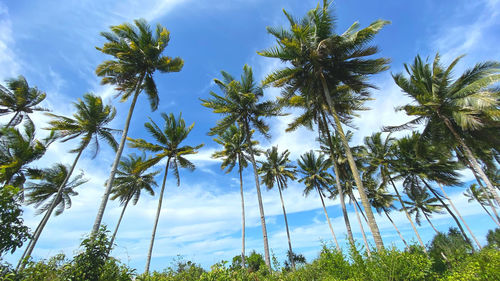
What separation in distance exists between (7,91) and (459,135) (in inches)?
1171

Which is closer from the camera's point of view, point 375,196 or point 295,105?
point 295,105

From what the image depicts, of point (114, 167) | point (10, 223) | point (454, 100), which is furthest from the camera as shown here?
point (454, 100)

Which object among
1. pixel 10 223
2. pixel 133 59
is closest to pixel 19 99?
pixel 133 59

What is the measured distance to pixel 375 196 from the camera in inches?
1089

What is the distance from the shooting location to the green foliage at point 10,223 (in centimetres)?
450

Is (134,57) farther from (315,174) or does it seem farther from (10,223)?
(315,174)

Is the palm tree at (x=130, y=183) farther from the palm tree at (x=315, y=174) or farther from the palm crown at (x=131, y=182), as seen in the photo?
the palm tree at (x=315, y=174)

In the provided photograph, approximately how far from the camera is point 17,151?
13680 millimetres

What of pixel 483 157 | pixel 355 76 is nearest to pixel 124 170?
pixel 355 76

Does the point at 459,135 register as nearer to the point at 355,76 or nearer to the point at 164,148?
the point at 355,76

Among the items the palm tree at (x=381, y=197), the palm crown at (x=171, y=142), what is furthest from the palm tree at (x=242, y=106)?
the palm tree at (x=381, y=197)

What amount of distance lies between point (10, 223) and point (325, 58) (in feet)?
40.2

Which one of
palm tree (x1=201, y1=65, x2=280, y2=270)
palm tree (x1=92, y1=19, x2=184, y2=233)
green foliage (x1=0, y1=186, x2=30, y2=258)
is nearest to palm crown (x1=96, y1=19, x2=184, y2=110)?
palm tree (x1=92, y1=19, x2=184, y2=233)

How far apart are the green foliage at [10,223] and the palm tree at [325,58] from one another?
9404mm
